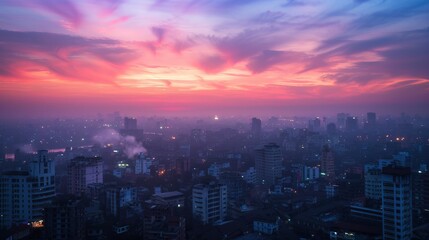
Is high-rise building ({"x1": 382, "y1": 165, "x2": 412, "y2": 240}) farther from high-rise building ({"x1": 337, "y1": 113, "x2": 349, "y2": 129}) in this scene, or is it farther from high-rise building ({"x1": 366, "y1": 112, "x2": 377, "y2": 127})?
high-rise building ({"x1": 337, "y1": 113, "x2": 349, "y2": 129})

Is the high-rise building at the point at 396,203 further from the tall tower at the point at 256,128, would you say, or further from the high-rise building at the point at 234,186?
the tall tower at the point at 256,128

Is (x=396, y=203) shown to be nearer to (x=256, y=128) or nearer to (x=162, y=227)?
(x=162, y=227)

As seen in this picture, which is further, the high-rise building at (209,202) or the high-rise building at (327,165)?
the high-rise building at (327,165)

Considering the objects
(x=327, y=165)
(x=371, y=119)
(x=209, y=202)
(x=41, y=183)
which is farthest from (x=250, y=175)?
(x=371, y=119)

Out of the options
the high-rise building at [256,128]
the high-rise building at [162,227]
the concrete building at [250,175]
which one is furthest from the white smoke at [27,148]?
the high-rise building at [256,128]

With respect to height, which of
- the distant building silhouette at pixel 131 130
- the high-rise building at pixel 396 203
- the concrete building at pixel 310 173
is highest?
the distant building silhouette at pixel 131 130

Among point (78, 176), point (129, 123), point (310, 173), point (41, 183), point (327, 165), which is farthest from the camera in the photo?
point (129, 123)
